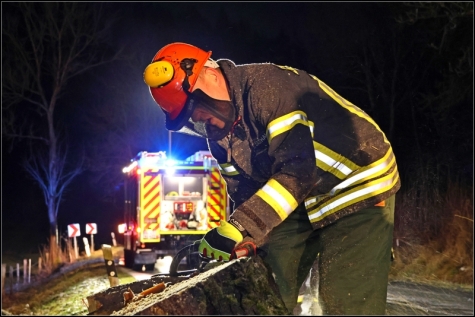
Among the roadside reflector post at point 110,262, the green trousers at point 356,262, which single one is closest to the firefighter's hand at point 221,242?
the green trousers at point 356,262

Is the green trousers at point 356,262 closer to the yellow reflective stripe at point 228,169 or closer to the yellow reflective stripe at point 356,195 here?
the yellow reflective stripe at point 356,195

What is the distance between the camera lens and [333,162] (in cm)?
324

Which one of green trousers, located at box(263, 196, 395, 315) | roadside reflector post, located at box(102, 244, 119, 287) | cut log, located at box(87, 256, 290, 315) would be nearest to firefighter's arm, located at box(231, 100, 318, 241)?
cut log, located at box(87, 256, 290, 315)

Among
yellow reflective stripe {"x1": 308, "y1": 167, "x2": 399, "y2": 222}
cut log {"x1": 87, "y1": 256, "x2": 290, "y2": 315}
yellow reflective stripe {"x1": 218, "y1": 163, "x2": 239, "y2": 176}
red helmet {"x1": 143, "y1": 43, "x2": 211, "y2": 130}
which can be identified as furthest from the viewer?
yellow reflective stripe {"x1": 218, "y1": 163, "x2": 239, "y2": 176}

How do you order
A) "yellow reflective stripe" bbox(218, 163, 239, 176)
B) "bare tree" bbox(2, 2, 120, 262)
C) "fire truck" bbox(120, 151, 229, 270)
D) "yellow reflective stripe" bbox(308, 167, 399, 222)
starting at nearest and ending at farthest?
1. "yellow reflective stripe" bbox(308, 167, 399, 222)
2. "yellow reflective stripe" bbox(218, 163, 239, 176)
3. "fire truck" bbox(120, 151, 229, 270)
4. "bare tree" bbox(2, 2, 120, 262)

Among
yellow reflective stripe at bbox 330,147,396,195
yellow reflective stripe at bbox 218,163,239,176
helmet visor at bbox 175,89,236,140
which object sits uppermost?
helmet visor at bbox 175,89,236,140

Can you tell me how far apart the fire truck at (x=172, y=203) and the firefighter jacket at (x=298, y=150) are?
870 cm

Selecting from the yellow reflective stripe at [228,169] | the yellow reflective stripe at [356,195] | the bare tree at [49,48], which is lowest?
the yellow reflective stripe at [356,195]

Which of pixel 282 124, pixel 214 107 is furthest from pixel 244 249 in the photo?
pixel 214 107

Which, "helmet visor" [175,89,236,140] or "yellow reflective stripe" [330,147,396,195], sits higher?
"helmet visor" [175,89,236,140]

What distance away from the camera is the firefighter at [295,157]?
2939 mm

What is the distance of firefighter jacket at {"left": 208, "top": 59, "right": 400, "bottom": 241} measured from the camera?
115 inches

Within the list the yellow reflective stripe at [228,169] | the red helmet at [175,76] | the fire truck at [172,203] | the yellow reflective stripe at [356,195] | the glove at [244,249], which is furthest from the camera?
the fire truck at [172,203]

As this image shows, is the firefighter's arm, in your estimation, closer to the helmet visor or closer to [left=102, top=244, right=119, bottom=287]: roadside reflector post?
the helmet visor
